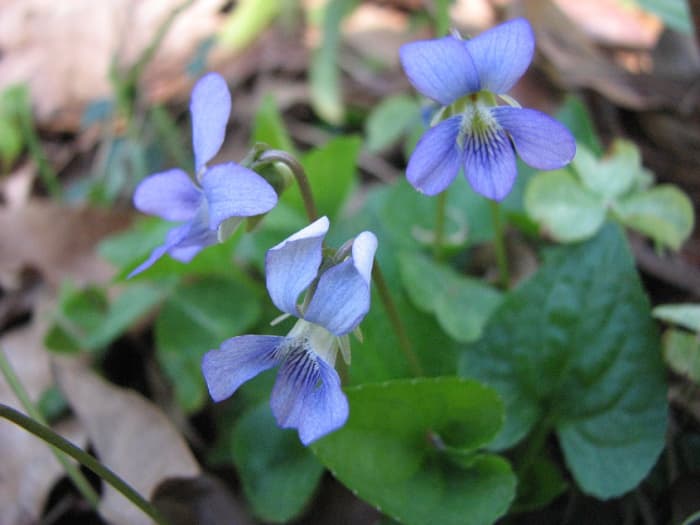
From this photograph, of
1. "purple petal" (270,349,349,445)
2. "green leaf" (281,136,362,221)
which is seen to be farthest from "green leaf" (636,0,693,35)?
"purple petal" (270,349,349,445)

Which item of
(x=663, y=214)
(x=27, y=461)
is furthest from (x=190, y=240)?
(x=663, y=214)

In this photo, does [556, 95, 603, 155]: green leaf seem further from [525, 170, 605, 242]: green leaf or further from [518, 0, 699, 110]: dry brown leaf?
[518, 0, 699, 110]: dry brown leaf

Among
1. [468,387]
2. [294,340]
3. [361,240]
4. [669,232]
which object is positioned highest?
[361,240]

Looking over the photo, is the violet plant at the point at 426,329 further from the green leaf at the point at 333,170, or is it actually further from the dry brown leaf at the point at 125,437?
the dry brown leaf at the point at 125,437

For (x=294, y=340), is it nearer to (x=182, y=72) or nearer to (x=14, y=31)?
(x=182, y=72)

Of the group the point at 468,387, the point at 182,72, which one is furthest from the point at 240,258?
the point at 182,72
